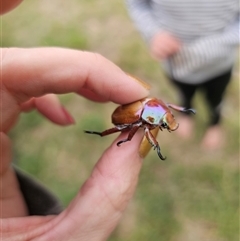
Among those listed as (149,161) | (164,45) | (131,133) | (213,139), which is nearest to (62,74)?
(131,133)

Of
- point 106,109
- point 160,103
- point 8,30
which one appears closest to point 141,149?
point 160,103

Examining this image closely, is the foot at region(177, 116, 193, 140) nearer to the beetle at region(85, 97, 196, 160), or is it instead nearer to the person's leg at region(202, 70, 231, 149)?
the person's leg at region(202, 70, 231, 149)

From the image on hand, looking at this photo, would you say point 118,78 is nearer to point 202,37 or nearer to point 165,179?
point 202,37

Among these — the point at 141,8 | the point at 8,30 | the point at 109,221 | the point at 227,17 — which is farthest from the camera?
→ the point at 8,30

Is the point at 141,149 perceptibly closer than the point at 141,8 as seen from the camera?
Yes

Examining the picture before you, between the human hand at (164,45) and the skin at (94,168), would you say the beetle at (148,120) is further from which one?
the human hand at (164,45)

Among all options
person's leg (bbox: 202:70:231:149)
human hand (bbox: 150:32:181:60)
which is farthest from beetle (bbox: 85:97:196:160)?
person's leg (bbox: 202:70:231:149)

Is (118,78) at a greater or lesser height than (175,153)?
greater

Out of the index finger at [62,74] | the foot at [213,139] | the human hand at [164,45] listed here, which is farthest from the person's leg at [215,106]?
the index finger at [62,74]
